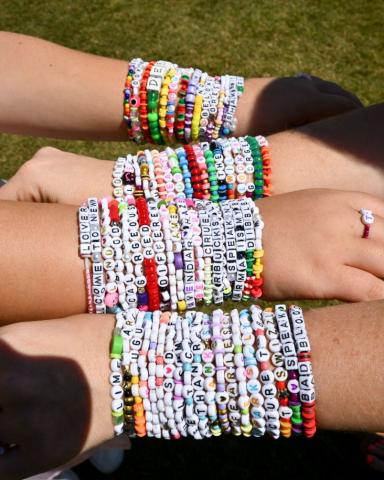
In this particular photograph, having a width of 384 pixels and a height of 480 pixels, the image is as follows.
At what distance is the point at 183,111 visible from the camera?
124 cm

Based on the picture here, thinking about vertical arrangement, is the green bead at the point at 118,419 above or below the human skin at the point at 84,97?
below

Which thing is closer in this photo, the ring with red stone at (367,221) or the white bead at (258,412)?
the white bead at (258,412)

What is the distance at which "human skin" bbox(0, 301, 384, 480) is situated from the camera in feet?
2.51

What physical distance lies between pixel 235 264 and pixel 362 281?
235 millimetres

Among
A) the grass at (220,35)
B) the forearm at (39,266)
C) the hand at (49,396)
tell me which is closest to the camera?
the hand at (49,396)

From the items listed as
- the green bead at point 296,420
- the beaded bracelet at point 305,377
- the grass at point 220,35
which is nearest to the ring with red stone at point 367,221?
the beaded bracelet at point 305,377

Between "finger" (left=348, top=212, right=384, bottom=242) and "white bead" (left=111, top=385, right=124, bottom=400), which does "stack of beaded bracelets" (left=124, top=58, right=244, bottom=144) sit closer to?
"finger" (left=348, top=212, right=384, bottom=242)

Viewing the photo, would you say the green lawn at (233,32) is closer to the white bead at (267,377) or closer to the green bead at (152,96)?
the green bead at (152,96)

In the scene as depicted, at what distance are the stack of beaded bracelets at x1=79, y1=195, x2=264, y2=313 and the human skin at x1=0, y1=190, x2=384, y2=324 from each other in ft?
0.12

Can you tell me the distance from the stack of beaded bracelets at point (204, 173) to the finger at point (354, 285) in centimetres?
27

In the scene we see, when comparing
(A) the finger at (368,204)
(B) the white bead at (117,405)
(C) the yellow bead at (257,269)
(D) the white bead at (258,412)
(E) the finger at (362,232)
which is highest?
(A) the finger at (368,204)

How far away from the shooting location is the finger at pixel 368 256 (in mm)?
958

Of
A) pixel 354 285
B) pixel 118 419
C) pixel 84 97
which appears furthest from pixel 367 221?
pixel 84 97

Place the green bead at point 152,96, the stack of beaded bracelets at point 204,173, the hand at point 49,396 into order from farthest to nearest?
the green bead at point 152,96
the stack of beaded bracelets at point 204,173
the hand at point 49,396
